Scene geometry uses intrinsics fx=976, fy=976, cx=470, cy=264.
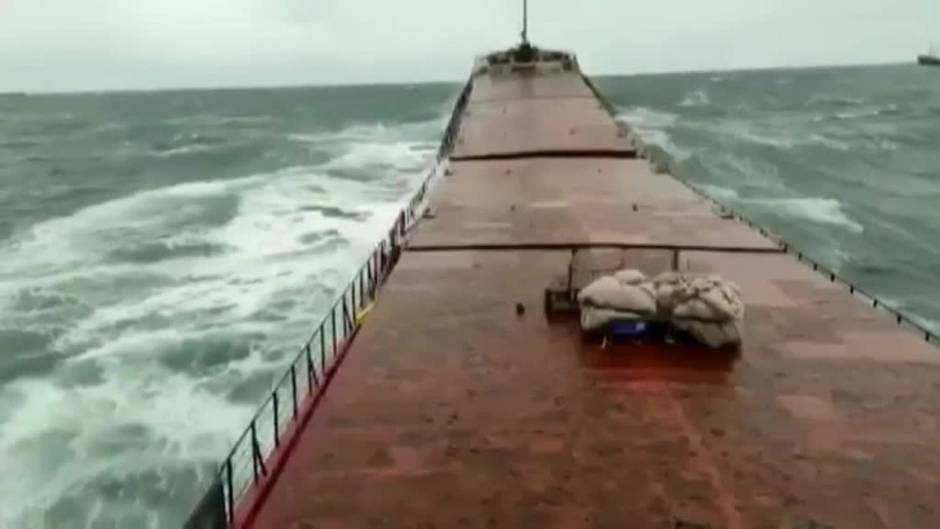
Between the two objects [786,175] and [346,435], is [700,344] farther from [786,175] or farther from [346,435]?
[786,175]

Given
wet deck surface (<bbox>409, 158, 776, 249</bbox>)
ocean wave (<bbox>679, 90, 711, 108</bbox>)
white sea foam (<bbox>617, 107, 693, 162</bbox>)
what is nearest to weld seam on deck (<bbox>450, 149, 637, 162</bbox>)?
wet deck surface (<bbox>409, 158, 776, 249</bbox>)

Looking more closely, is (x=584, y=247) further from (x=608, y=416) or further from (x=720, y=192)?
(x=720, y=192)

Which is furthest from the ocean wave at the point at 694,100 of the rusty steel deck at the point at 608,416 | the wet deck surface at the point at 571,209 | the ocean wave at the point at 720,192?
the rusty steel deck at the point at 608,416

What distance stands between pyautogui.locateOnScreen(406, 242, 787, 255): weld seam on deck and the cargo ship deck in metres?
0.05

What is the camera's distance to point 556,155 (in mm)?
29188

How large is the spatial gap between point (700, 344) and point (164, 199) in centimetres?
3530

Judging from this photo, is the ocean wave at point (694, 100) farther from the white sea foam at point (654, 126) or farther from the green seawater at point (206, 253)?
the green seawater at point (206, 253)

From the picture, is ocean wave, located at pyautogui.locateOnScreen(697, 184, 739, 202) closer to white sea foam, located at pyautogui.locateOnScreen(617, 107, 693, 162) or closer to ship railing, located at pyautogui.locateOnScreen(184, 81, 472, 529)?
white sea foam, located at pyautogui.locateOnScreen(617, 107, 693, 162)

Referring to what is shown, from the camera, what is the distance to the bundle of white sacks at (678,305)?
11.6m

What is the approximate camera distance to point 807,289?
49.1 ft

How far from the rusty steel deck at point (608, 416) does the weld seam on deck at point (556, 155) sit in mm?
12474

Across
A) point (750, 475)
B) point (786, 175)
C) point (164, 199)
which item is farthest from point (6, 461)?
point (786, 175)

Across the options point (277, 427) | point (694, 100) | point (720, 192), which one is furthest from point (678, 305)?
point (694, 100)

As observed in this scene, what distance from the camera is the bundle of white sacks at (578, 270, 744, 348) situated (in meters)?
11.6
